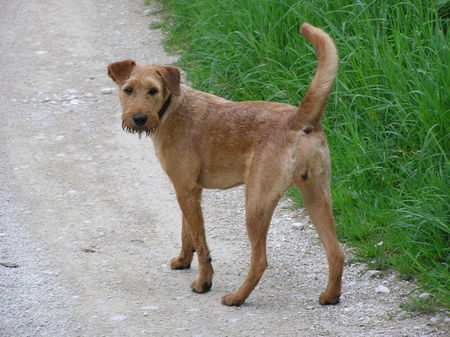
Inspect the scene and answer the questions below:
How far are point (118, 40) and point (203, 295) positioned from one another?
244 inches

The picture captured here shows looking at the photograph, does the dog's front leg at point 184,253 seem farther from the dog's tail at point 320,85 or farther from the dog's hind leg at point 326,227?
the dog's tail at point 320,85

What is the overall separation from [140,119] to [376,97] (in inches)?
91.7

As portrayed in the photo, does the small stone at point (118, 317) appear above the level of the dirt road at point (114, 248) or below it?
above

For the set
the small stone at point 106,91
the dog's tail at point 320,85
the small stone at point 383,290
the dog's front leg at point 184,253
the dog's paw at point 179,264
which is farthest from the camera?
the small stone at point 106,91

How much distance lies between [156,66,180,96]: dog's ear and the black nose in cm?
34

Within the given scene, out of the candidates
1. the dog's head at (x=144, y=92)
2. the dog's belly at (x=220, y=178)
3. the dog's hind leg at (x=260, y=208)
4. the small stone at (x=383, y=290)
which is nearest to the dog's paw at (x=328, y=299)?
the small stone at (x=383, y=290)

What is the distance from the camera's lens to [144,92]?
4973 millimetres

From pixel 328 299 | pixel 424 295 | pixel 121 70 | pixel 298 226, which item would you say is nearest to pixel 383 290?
pixel 424 295

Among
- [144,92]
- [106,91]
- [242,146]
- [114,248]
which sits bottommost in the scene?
[106,91]

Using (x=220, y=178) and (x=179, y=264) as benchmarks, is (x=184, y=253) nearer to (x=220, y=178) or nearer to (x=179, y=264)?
(x=179, y=264)

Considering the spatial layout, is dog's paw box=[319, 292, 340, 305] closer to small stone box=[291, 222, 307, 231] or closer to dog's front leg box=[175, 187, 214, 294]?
dog's front leg box=[175, 187, 214, 294]

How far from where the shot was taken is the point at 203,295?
17.0 ft

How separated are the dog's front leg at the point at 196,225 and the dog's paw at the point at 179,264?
0.38m

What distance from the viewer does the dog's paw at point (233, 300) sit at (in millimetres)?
4953
